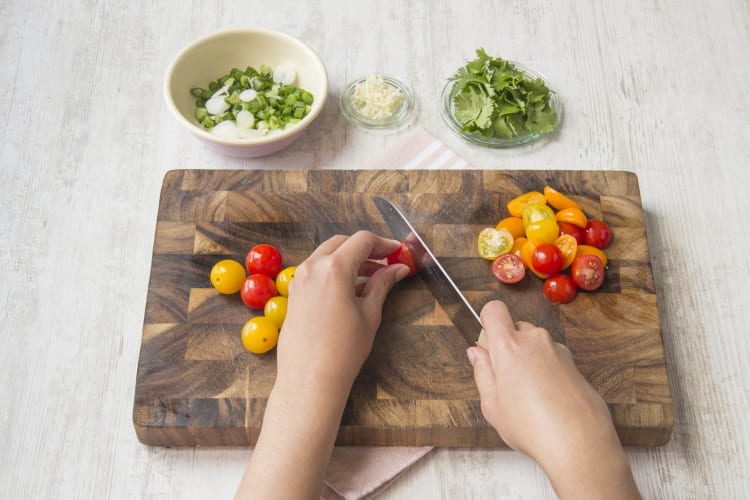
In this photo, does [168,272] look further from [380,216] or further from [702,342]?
[702,342]

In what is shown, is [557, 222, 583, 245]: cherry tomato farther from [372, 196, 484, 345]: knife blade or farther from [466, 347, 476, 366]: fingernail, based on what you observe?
[466, 347, 476, 366]: fingernail

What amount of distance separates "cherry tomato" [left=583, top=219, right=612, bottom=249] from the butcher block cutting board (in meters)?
0.04

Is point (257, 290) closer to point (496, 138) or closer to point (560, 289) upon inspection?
point (560, 289)

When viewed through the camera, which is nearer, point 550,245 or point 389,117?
point 550,245

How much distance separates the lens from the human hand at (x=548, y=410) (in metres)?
1.23

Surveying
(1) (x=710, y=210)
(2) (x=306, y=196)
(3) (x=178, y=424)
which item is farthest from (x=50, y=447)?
(1) (x=710, y=210)

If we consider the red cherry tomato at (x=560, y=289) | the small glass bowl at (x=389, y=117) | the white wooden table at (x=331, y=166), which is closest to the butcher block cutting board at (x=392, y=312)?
the red cherry tomato at (x=560, y=289)

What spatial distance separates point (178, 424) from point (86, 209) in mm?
728

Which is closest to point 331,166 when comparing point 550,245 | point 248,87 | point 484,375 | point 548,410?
point 248,87

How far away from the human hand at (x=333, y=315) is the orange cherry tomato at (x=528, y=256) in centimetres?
33

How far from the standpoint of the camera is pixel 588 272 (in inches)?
63.3

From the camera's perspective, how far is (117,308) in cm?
177

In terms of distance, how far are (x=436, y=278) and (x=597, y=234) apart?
1.31 feet

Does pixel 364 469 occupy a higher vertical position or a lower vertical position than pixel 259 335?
lower
